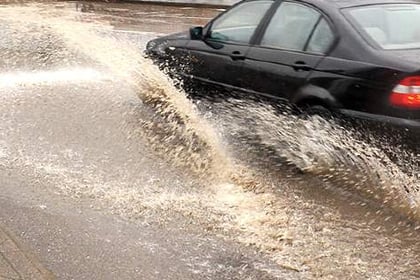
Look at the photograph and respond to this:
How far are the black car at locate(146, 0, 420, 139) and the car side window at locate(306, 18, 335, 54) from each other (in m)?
0.01

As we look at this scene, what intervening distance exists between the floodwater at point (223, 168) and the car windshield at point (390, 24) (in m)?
0.88

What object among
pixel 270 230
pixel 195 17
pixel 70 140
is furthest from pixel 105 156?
pixel 195 17

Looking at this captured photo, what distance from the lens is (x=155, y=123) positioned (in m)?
7.93

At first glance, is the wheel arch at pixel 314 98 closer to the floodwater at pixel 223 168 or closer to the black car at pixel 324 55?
the black car at pixel 324 55

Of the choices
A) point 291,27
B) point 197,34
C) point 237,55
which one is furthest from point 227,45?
point 291,27

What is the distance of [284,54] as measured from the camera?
650 cm

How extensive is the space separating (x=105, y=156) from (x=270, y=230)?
7.41ft

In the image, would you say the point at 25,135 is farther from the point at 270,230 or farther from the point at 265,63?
the point at 270,230

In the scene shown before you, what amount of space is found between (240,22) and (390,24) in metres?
1.82

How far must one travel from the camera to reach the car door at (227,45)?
7.09m

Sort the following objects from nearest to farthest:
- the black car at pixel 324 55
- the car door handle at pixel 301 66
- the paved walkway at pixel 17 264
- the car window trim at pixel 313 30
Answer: the paved walkway at pixel 17 264 → the black car at pixel 324 55 → the car window trim at pixel 313 30 → the car door handle at pixel 301 66

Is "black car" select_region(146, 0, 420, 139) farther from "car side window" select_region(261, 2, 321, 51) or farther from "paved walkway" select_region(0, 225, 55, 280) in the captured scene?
"paved walkway" select_region(0, 225, 55, 280)

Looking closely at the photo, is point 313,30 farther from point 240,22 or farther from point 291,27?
point 240,22

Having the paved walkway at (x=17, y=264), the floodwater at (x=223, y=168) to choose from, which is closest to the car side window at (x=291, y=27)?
the floodwater at (x=223, y=168)
